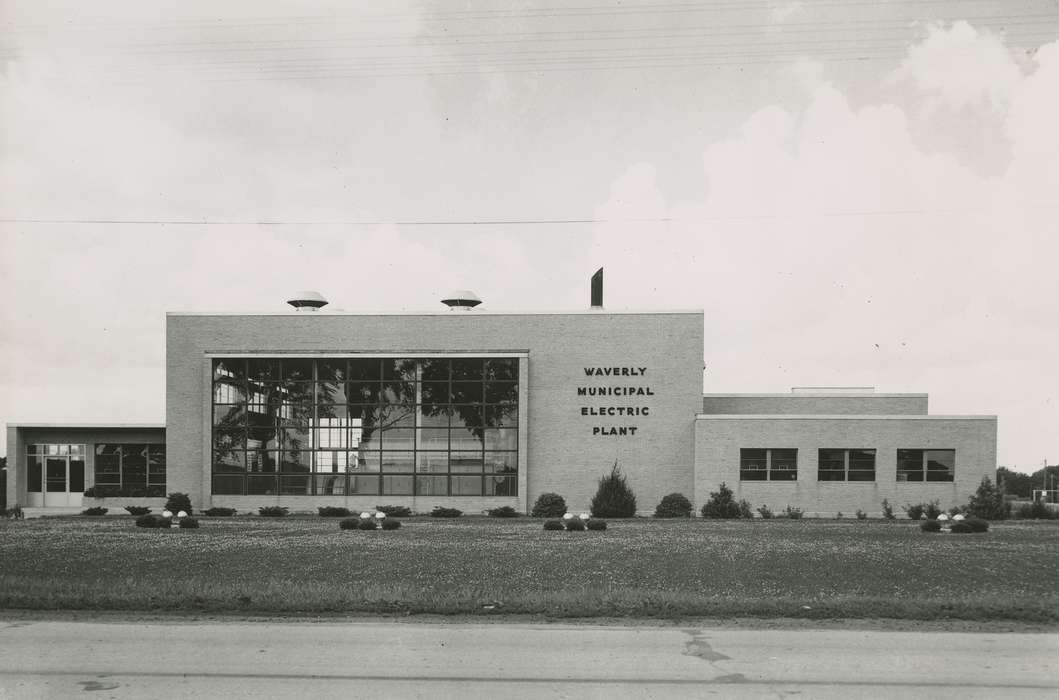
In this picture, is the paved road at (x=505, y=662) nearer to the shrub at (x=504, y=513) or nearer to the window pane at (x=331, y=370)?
the shrub at (x=504, y=513)

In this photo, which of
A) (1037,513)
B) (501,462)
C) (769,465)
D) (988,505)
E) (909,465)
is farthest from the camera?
(501,462)

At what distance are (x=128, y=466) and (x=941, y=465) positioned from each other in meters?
42.9

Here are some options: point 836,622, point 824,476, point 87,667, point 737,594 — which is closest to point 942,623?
point 836,622

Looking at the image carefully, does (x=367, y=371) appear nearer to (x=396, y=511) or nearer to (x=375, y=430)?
(x=375, y=430)

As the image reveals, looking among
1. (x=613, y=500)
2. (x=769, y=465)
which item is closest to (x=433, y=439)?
(x=613, y=500)

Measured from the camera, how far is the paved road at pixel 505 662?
30.6 feet

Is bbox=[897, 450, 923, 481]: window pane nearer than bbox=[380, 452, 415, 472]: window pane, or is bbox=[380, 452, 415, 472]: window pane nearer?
bbox=[897, 450, 923, 481]: window pane

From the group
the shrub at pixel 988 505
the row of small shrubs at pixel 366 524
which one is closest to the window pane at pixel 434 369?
the row of small shrubs at pixel 366 524

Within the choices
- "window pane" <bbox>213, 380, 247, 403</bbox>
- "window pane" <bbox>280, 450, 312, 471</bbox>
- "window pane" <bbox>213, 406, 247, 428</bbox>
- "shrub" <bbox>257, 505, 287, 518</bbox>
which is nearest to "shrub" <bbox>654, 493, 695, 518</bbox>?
"window pane" <bbox>280, 450, 312, 471</bbox>

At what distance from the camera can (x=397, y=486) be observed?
4759cm

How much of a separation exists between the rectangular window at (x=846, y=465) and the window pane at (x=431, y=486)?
18.0 meters

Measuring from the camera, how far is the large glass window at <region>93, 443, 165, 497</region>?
175ft

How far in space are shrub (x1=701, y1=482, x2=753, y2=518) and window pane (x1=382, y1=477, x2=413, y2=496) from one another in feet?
47.4

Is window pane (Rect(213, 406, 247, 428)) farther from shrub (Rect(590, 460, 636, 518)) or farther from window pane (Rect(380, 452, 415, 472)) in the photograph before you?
shrub (Rect(590, 460, 636, 518))
